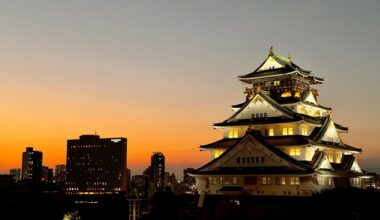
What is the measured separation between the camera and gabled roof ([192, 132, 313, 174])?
166 feet

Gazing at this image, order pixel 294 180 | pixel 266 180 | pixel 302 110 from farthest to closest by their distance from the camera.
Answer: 1. pixel 302 110
2. pixel 266 180
3. pixel 294 180

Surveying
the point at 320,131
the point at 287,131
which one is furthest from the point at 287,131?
the point at 320,131

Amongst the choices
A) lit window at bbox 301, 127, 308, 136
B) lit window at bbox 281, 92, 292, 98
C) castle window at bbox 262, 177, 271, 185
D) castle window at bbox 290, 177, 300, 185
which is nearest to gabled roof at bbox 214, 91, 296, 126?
lit window at bbox 301, 127, 308, 136

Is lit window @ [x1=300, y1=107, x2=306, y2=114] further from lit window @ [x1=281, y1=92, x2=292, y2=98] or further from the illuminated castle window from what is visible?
the illuminated castle window

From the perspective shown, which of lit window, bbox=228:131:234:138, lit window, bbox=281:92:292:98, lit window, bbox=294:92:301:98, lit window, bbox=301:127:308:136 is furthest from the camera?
lit window, bbox=281:92:292:98

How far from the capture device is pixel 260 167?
5306cm

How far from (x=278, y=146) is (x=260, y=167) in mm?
3770

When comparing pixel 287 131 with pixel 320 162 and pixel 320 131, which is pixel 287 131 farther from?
pixel 320 162

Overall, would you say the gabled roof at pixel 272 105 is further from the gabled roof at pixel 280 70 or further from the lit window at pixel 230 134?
the gabled roof at pixel 280 70

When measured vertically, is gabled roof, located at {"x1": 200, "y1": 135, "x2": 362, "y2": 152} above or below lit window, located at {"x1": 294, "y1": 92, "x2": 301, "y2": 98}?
below

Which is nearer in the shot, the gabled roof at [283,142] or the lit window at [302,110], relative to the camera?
the gabled roof at [283,142]

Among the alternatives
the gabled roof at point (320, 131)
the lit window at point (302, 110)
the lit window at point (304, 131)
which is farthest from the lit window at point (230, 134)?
the gabled roof at point (320, 131)

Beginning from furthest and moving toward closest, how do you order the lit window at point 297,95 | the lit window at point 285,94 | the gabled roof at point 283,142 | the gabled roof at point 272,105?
the lit window at point 285,94
the lit window at point 297,95
the gabled roof at point 272,105
the gabled roof at point 283,142

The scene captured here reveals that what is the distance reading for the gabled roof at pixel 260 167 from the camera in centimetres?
5066
